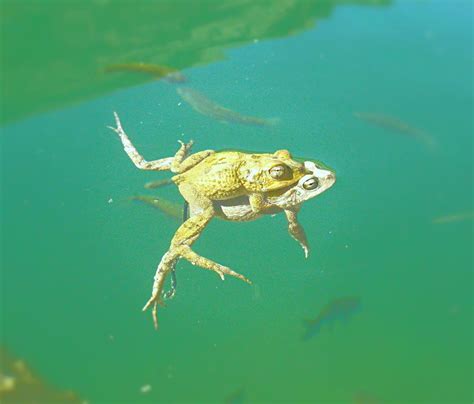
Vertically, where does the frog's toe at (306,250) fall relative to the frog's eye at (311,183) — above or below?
below

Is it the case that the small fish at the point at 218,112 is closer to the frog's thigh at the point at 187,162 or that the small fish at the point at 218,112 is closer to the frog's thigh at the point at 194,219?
the frog's thigh at the point at 187,162

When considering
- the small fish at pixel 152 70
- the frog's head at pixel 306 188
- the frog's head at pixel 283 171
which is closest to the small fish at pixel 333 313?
the frog's head at pixel 306 188

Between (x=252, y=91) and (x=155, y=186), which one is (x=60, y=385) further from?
(x=252, y=91)

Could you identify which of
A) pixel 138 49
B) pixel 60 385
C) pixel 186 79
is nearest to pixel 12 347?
pixel 60 385

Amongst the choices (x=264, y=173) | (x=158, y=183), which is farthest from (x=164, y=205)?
(x=264, y=173)

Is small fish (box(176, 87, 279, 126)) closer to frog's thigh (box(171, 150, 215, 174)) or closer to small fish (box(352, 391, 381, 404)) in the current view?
frog's thigh (box(171, 150, 215, 174))

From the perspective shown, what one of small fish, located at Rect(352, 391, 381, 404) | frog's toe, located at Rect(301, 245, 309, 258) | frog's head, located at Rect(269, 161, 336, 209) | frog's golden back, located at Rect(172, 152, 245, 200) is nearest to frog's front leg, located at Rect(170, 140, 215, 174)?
Result: frog's golden back, located at Rect(172, 152, 245, 200)

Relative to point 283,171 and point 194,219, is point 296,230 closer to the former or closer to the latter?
point 283,171
